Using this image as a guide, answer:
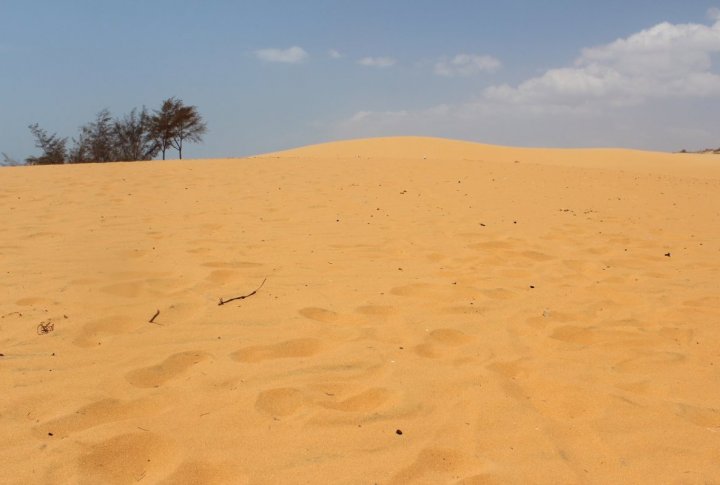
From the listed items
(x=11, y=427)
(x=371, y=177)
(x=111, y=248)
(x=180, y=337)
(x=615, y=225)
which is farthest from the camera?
(x=371, y=177)

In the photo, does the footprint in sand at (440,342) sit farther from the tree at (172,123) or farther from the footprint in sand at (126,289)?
the tree at (172,123)

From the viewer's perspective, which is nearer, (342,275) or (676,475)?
(676,475)

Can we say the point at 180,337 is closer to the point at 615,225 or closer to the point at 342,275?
the point at 342,275

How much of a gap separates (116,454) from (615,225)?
19.3 feet

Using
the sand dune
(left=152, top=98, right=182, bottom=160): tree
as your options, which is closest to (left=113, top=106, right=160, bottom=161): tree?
(left=152, top=98, right=182, bottom=160): tree

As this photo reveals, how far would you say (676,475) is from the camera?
5.62ft

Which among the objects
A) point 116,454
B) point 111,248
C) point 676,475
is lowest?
point 676,475

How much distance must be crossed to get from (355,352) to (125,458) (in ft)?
3.57

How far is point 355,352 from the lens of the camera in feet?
8.29

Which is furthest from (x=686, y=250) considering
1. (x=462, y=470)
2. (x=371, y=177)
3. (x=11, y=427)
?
(x=371, y=177)

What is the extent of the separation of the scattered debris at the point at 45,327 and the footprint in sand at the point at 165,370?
69cm

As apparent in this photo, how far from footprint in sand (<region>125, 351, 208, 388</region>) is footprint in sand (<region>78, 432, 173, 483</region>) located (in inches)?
15.5

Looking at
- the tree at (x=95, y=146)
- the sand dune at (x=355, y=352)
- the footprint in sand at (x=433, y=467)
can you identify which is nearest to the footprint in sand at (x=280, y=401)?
the sand dune at (x=355, y=352)

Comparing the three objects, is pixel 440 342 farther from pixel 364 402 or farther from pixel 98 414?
pixel 98 414
